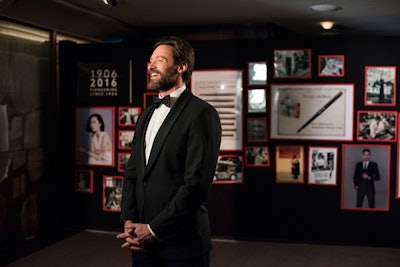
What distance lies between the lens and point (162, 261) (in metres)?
2.10

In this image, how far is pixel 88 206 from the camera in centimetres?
589

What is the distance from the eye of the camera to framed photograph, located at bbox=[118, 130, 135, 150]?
5.72 meters

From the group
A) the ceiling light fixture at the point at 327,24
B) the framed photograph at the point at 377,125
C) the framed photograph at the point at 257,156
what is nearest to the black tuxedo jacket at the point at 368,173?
the framed photograph at the point at 377,125

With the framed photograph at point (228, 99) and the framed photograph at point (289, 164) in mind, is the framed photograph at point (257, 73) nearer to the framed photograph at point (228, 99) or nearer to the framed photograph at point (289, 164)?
the framed photograph at point (228, 99)

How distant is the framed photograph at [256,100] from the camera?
540 cm

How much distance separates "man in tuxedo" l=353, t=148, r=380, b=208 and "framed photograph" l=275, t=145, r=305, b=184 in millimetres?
573

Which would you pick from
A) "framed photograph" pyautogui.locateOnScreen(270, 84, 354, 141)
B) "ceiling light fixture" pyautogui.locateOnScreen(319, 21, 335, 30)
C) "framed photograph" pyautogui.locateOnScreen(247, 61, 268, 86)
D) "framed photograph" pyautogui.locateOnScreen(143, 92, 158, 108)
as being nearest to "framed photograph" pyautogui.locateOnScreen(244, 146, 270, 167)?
"framed photograph" pyautogui.locateOnScreen(270, 84, 354, 141)

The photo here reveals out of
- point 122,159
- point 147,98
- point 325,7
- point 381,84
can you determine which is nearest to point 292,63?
point 325,7

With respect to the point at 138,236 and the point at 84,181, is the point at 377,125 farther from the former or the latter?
the point at 138,236

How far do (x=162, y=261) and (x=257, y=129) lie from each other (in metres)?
3.46

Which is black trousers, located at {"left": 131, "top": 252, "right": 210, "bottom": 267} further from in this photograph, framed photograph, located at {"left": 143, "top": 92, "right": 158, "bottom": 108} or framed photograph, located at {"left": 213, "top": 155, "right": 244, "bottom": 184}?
framed photograph, located at {"left": 143, "top": 92, "right": 158, "bottom": 108}

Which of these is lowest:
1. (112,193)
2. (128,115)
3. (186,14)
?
(112,193)

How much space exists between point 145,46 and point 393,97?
2704mm

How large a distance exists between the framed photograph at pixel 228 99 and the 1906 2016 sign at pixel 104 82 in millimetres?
893
